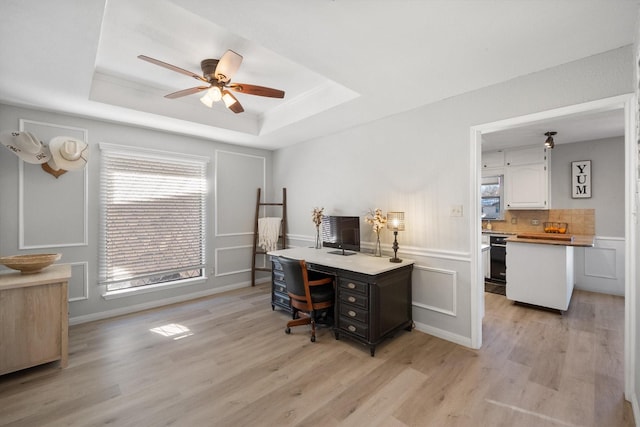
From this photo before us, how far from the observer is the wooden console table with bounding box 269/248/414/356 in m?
2.57

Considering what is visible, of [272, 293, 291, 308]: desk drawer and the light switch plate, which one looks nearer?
the light switch plate

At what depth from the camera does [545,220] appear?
4.92 meters

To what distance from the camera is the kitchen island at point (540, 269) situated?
3.42 metres

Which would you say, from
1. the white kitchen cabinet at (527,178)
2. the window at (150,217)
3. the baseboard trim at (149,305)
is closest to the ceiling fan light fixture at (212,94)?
the window at (150,217)

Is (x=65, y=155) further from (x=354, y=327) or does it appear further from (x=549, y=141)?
(x=549, y=141)

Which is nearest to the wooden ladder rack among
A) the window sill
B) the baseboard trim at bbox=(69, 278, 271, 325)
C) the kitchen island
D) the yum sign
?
the baseboard trim at bbox=(69, 278, 271, 325)

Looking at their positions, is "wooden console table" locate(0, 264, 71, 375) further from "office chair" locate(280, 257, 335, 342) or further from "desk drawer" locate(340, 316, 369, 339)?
"desk drawer" locate(340, 316, 369, 339)

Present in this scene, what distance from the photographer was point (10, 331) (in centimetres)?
222

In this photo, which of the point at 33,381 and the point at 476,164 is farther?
the point at 476,164

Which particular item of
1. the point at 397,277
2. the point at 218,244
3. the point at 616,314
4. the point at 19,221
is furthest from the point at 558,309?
the point at 19,221

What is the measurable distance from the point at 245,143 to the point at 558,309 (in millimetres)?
4946

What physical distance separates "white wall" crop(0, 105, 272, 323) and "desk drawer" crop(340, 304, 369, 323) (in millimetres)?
2465

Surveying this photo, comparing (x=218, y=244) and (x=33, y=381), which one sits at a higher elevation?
(x=218, y=244)

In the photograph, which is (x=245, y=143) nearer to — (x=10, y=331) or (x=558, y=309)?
(x=10, y=331)
